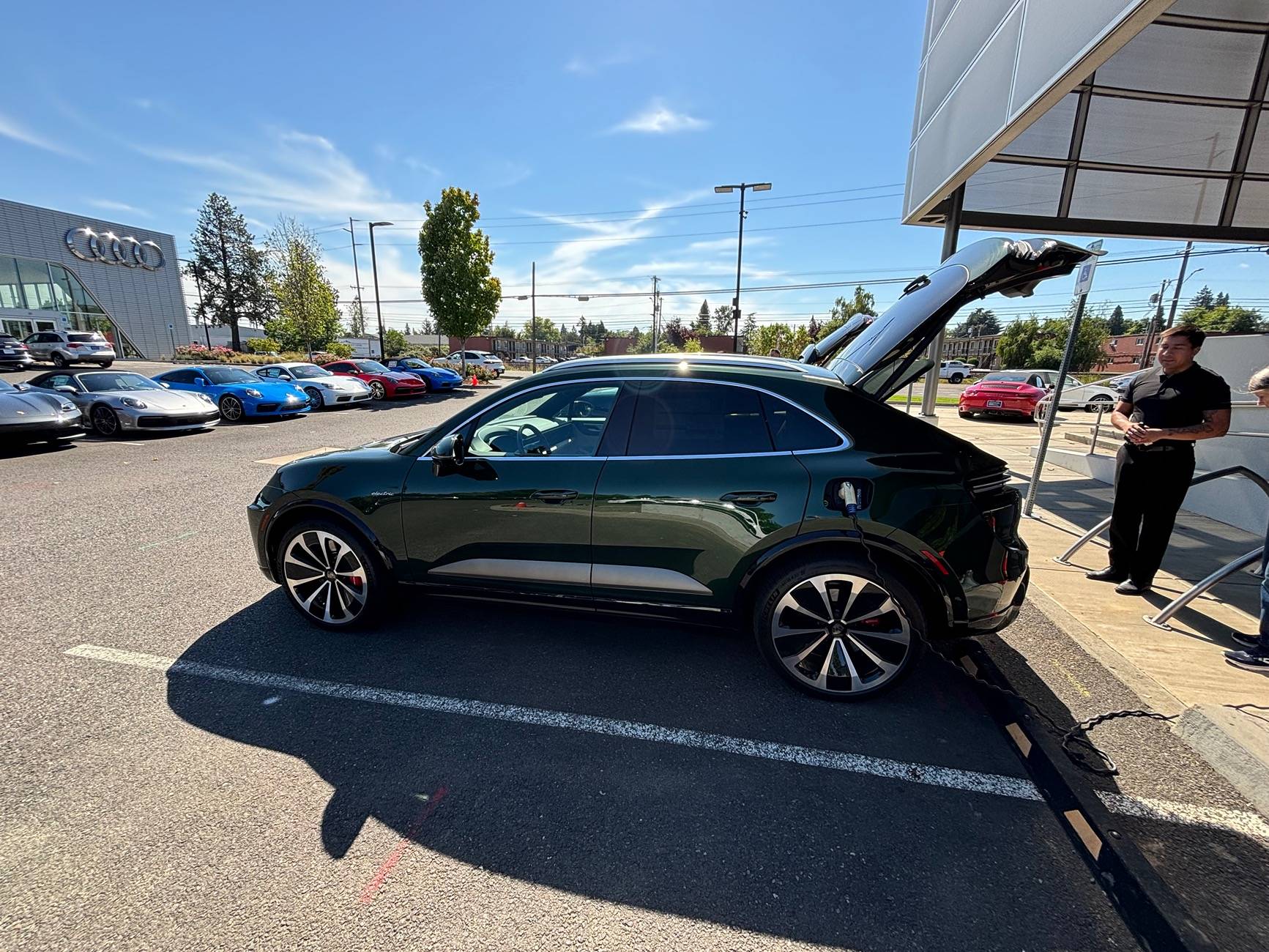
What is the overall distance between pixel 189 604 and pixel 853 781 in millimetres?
4288

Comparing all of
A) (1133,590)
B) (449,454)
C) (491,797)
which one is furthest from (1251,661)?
(449,454)

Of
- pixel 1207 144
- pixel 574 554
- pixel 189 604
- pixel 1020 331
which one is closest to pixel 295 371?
pixel 189 604

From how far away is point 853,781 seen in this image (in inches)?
86.9

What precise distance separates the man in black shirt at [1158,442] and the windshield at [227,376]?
16.3 meters

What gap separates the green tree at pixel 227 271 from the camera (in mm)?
48719

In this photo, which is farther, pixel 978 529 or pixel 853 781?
pixel 978 529

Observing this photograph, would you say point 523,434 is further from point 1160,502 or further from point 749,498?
point 1160,502

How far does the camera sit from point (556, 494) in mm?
2869

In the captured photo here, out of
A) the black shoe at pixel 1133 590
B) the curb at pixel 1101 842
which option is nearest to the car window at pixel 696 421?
the curb at pixel 1101 842

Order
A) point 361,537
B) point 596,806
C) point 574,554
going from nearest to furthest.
→ point 596,806 < point 574,554 < point 361,537

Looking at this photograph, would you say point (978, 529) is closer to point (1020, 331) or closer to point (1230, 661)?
point (1230, 661)

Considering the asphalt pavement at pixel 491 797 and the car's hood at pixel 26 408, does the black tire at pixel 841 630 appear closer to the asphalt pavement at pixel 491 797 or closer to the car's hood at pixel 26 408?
the asphalt pavement at pixel 491 797

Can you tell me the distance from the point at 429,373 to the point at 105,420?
478 inches

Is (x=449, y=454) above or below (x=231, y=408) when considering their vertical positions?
above
